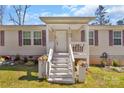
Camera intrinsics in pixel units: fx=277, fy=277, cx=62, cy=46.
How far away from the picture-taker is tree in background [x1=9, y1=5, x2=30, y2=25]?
41.0 m

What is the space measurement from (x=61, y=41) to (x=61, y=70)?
644 centimetres

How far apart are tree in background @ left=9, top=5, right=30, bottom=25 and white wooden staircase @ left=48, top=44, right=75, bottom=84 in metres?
23.2

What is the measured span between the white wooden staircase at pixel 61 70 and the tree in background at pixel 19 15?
76.1 ft

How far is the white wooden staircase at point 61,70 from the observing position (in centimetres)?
1499

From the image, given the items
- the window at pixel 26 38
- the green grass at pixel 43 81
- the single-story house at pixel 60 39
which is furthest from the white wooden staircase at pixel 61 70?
the window at pixel 26 38

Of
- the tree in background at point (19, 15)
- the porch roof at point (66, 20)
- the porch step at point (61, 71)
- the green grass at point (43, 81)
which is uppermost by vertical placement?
the tree in background at point (19, 15)

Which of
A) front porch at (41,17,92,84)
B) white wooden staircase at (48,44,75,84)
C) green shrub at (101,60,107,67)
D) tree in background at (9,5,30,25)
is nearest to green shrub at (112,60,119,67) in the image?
green shrub at (101,60,107,67)

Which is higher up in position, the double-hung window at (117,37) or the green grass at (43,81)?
the double-hung window at (117,37)

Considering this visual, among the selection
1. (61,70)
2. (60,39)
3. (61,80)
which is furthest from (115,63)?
(61,80)

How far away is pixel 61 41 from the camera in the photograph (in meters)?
22.6

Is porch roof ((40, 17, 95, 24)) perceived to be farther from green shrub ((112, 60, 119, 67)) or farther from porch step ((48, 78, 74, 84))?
porch step ((48, 78, 74, 84))

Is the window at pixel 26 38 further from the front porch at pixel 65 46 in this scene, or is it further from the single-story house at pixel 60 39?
the front porch at pixel 65 46

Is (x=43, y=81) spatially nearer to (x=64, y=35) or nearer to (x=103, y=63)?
(x=64, y=35)
